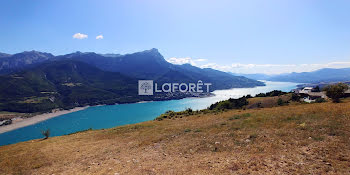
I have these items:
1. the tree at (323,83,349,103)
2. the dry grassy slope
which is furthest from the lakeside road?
the tree at (323,83,349,103)

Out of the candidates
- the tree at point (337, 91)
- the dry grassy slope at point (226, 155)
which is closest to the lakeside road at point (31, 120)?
the dry grassy slope at point (226, 155)

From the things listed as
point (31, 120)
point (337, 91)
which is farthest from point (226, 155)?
point (31, 120)

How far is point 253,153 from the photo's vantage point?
29.2 ft

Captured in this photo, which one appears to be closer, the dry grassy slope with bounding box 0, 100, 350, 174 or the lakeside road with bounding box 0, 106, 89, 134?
the dry grassy slope with bounding box 0, 100, 350, 174

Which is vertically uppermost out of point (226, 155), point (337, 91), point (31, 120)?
point (337, 91)

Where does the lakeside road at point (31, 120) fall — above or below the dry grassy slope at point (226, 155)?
below

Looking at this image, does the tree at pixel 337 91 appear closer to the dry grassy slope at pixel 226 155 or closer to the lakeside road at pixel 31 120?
the dry grassy slope at pixel 226 155

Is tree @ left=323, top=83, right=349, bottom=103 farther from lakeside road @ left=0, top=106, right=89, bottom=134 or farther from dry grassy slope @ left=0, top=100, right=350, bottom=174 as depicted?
lakeside road @ left=0, top=106, right=89, bottom=134

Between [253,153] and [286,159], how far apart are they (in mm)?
1538

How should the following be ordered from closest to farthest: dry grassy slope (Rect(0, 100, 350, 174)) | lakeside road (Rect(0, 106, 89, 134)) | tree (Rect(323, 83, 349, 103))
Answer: dry grassy slope (Rect(0, 100, 350, 174)), tree (Rect(323, 83, 349, 103)), lakeside road (Rect(0, 106, 89, 134))

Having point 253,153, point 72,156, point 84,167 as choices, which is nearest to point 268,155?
point 253,153

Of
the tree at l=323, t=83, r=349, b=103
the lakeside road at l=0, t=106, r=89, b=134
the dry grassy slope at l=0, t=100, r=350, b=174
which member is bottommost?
the lakeside road at l=0, t=106, r=89, b=134

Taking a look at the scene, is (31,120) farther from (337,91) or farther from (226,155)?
(337,91)

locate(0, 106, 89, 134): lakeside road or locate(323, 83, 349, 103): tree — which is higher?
locate(323, 83, 349, 103): tree
